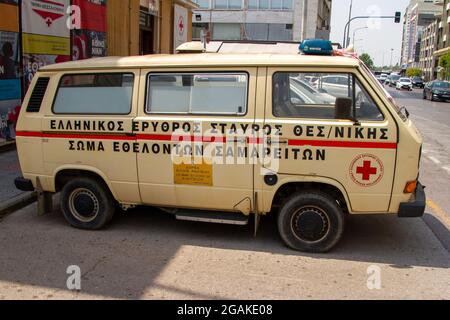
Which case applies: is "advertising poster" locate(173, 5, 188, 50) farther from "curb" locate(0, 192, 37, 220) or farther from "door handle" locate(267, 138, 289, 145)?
"door handle" locate(267, 138, 289, 145)

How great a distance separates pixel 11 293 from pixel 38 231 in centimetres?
166

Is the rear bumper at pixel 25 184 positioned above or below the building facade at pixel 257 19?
below

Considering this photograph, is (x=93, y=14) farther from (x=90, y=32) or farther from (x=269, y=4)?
(x=269, y=4)

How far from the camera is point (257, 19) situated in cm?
5294

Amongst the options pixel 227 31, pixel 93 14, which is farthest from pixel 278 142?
pixel 227 31

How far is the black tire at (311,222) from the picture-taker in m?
5.05

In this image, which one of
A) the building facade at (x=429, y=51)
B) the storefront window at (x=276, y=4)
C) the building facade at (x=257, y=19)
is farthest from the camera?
the building facade at (x=429, y=51)

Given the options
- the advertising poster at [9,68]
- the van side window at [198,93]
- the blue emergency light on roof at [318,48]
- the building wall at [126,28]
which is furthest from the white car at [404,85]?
the van side window at [198,93]

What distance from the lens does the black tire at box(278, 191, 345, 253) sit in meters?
5.05

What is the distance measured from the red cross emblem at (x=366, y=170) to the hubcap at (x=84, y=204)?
2.86 metres

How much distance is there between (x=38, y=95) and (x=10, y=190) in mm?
1927

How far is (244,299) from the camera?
410 cm

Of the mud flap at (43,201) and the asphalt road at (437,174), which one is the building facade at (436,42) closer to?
the asphalt road at (437,174)

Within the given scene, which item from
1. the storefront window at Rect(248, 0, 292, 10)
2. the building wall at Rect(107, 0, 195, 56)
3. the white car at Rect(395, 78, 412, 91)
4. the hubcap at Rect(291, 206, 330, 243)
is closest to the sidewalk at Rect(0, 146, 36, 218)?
the hubcap at Rect(291, 206, 330, 243)
